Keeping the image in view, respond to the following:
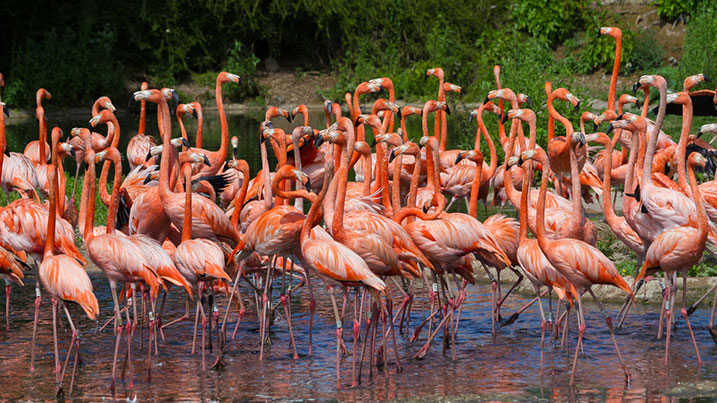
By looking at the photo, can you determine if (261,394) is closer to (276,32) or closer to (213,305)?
(213,305)

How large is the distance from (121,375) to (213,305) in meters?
0.71

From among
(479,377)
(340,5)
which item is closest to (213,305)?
(479,377)

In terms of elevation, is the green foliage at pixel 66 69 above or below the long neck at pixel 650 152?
above

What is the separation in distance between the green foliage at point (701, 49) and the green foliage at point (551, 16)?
7.10m

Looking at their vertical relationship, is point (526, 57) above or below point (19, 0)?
below

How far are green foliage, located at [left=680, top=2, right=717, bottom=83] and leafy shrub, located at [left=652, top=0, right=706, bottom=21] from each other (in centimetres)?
631

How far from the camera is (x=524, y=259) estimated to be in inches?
226

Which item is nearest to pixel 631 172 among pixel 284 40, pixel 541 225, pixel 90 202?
pixel 541 225

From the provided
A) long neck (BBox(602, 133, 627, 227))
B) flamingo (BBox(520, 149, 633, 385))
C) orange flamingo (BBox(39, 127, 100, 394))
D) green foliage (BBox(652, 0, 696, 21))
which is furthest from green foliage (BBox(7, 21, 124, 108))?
flamingo (BBox(520, 149, 633, 385))

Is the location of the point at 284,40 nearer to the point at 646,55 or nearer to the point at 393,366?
the point at 646,55

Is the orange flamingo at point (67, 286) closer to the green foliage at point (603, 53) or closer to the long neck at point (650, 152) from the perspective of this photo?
Answer: the long neck at point (650, 152)

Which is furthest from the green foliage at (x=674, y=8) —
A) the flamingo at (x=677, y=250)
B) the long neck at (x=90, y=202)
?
the long neck at (x=90, y=202)

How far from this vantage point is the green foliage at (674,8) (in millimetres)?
19703

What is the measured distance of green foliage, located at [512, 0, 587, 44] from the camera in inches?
816
